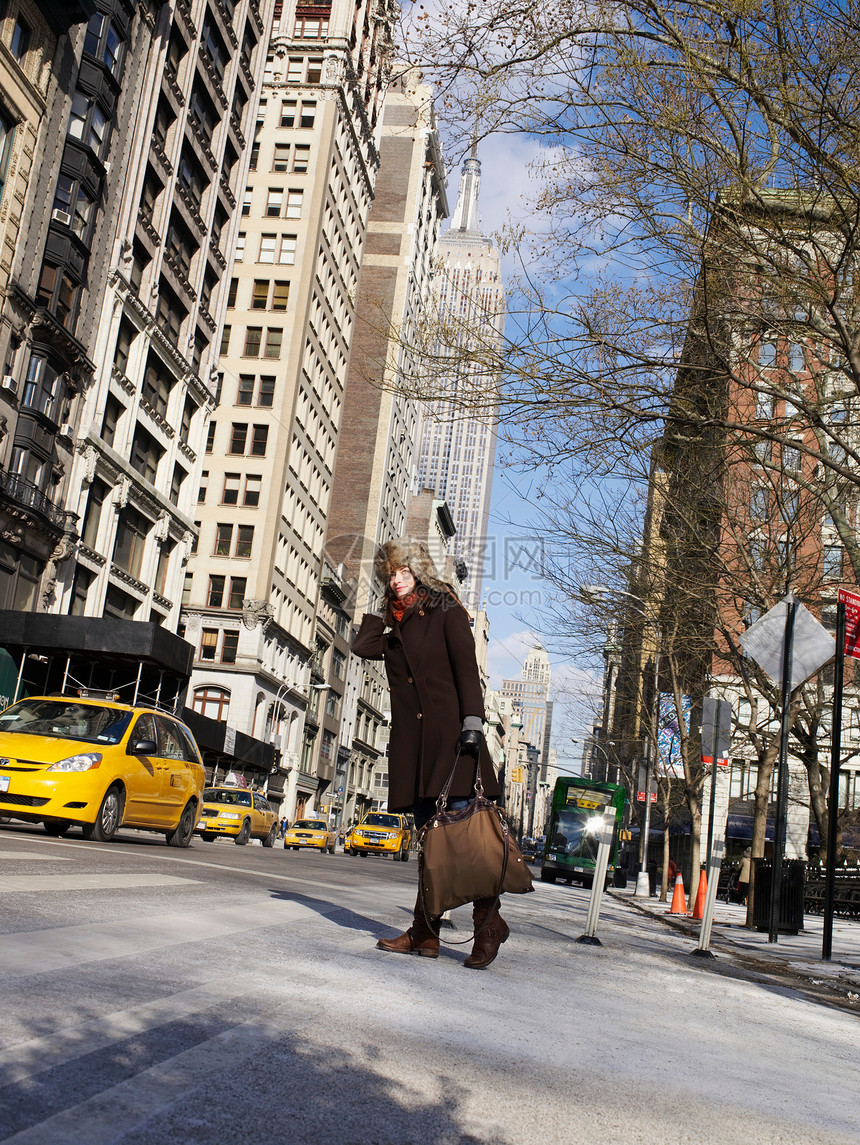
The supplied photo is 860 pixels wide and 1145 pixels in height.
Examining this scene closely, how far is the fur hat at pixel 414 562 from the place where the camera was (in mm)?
6102

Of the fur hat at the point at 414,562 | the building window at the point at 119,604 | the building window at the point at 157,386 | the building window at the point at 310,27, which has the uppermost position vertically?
the building window at the point at 310,27

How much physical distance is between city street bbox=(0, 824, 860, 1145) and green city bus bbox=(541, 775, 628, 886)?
115 feet

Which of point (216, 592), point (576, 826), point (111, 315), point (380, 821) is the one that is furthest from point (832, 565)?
point (216, 592)

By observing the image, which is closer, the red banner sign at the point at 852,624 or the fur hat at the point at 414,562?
the fur hat at the point at 414,562

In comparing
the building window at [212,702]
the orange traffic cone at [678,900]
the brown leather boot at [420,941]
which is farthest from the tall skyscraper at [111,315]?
the brown leather boot at [420,941]

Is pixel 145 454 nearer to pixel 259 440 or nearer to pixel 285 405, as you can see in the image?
pixel 259 440

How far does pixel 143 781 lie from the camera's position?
46.7 ft

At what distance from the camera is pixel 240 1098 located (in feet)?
8.26

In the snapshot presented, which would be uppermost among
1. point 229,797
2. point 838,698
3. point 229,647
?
point 229,647

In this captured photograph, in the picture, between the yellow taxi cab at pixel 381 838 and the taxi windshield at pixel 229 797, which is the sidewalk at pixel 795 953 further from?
the yellow taxi cab at pixel 381 838

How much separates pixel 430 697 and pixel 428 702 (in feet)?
0.10

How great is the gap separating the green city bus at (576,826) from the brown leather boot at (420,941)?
35401 mm

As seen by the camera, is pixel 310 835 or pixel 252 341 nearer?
pixel 310 835

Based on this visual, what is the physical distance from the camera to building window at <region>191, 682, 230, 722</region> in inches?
2315
